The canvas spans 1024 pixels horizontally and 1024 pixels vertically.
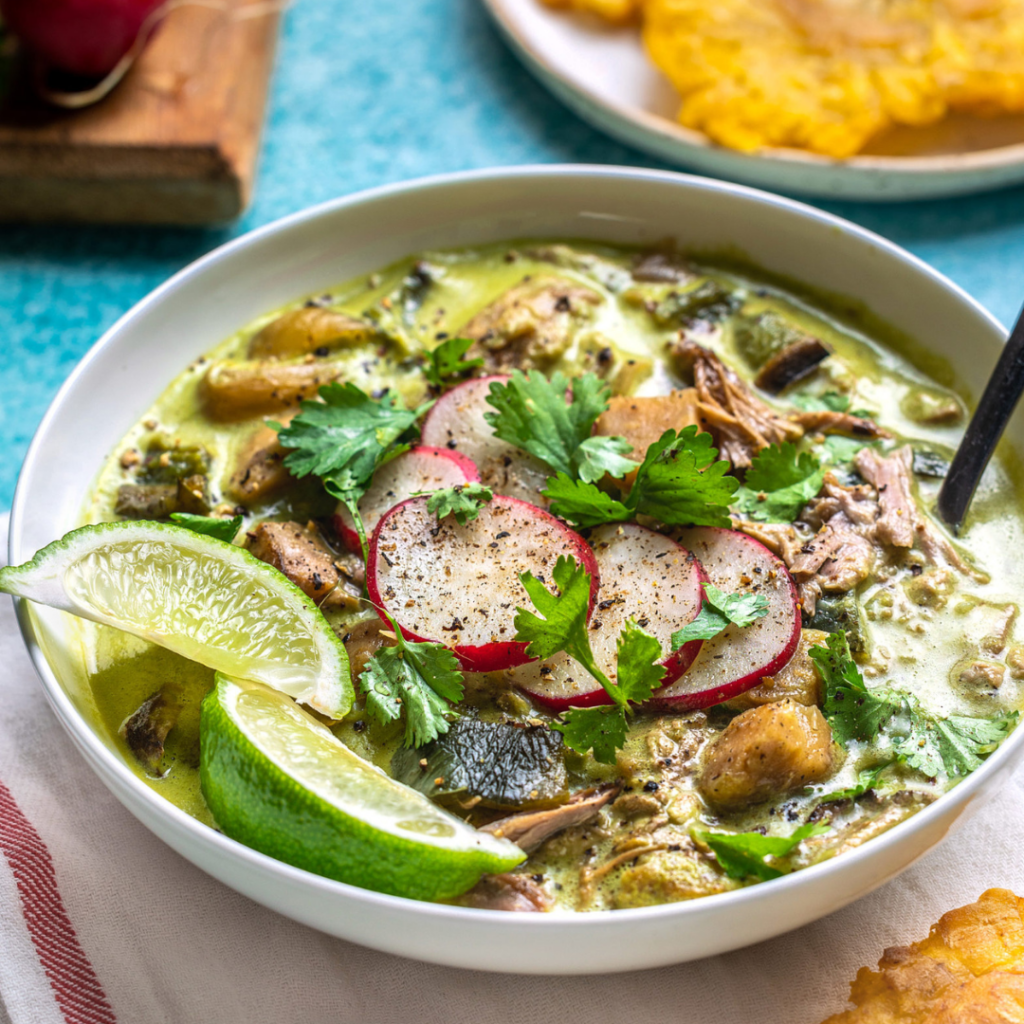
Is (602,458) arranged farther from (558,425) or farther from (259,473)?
(259,473)

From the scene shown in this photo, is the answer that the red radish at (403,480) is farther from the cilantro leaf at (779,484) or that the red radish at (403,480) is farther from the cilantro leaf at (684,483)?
the cilantro leaf at (779,484)

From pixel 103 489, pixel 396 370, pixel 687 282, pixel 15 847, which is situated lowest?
pixel 15 847

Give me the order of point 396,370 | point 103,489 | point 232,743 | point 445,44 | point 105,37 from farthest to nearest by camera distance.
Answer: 1. point 445,44
2. point 105,37
3. point 396,370
4. point 103,489
5. point 232,743

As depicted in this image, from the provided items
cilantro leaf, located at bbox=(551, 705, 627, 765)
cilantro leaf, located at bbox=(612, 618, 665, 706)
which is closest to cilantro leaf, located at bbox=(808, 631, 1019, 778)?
cilantro leaf, located at bbox=(612, 618, 665, 706)

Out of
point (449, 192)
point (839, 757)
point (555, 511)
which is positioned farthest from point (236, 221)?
point (839, 757)

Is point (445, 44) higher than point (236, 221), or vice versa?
point (445, 44)

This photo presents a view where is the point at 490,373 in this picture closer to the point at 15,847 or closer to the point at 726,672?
the point at 726,672

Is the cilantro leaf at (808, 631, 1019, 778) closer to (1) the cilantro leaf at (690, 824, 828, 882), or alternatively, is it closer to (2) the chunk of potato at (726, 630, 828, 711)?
(2) the chunk of potato at (726, 630, 828, 711)
